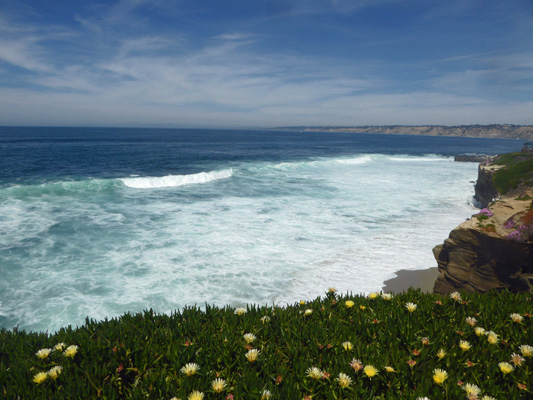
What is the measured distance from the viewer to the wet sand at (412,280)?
1052 cm

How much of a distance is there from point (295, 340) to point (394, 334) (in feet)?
3.82

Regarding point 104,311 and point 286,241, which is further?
point 286,241

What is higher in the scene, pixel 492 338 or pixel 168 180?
pixel 492 338

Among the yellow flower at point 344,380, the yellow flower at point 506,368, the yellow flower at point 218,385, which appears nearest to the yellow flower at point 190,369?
the yellow flower at point 218,385

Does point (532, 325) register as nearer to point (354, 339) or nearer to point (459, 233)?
point (354, 339)

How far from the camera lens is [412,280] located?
36.4 feet

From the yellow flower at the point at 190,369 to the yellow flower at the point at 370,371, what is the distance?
1572 millimetres

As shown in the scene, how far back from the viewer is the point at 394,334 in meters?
3.69

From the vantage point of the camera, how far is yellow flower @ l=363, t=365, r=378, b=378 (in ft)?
9.36

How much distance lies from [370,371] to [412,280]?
932cm

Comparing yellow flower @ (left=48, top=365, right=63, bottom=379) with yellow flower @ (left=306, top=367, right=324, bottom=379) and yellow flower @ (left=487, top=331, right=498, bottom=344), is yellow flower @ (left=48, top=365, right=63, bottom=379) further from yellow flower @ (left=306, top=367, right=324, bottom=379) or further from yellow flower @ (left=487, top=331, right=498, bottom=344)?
yellow flower @ (left=487, top=331, right=498, bottom=344)

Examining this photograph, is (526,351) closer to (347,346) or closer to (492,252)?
(347,346)

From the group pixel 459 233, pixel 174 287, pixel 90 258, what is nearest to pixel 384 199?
pixel 459 233

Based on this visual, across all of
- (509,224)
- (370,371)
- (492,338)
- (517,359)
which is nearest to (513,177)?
(509,224)
